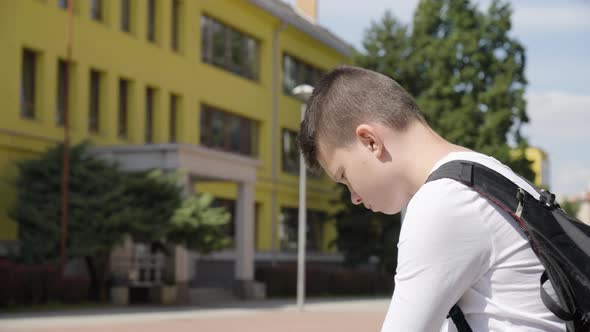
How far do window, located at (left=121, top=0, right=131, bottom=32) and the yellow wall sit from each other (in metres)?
0.18

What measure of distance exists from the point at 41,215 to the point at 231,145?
13913 millimetres

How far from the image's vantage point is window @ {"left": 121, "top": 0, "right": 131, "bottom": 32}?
29.3m

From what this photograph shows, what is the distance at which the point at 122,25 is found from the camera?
29.3 meters

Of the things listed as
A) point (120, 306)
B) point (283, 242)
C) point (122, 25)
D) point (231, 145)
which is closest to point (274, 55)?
point (231, 145)

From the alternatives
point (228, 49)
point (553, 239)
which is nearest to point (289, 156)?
point (228, 49)

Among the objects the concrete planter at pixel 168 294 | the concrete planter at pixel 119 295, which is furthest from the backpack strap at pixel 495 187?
the concrete planter at pixel 168 294

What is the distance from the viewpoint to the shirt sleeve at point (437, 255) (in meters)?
A: 1.64

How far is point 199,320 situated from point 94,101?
1048 cm

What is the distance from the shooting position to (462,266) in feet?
5.42

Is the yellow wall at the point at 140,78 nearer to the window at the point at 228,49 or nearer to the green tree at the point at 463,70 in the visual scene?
the window at the point at 228,49

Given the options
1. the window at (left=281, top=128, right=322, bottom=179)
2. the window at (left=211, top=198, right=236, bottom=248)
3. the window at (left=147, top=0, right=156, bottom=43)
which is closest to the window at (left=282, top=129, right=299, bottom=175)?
the window at (left=281, top=128, right=322, bottom=179)

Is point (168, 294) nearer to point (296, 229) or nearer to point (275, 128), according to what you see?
point (275, 128)

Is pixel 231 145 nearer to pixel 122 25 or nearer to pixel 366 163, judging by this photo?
pixel 122 25

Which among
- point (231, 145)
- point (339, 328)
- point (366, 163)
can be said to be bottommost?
point (339, 328)
